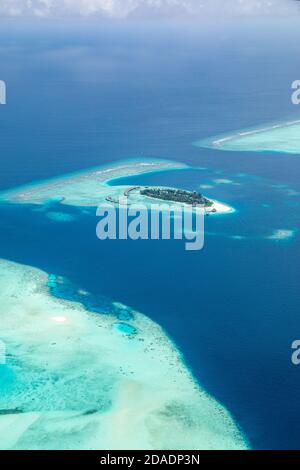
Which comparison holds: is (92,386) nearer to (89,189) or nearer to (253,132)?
(89,189)

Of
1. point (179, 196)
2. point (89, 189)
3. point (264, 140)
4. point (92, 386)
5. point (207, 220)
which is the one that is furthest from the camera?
point (264, 140)

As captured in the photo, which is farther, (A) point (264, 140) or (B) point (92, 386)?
(A) point (264, 140)

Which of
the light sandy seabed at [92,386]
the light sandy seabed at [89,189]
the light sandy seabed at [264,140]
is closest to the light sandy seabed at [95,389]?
the light sandy seabed at [92,386]

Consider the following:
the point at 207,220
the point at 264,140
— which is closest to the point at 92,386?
the point at 207,220

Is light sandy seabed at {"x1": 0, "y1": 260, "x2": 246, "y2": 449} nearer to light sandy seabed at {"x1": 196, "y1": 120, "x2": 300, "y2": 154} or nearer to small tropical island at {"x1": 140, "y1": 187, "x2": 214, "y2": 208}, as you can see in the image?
small tropical island at {"x1": 140, "y1": 187, "x2": 214, "y2": 208}

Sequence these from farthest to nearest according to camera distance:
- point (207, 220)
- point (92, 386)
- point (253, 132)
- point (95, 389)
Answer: point (253, 132) → point (207, 220) → point (92, 386) → point (95, 389)

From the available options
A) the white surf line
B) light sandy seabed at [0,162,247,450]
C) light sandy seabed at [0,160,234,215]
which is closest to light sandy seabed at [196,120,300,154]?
the white surf line

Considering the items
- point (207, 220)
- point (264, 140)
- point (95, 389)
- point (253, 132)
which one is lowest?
point (95, 389)

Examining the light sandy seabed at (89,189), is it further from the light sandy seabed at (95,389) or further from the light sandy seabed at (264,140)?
the light sandy seabed at (95,389)
